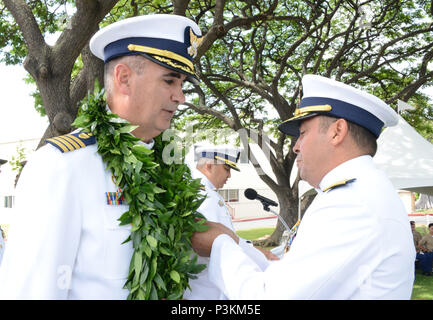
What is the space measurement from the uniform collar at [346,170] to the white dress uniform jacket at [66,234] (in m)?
1.03

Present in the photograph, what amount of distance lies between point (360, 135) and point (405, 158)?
728 centimetres

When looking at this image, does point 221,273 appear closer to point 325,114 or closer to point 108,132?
point 108,132

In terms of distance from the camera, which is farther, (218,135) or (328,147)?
(218,135)

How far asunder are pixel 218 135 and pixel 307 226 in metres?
13.1

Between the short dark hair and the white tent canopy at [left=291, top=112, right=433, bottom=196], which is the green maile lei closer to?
the short dark hair

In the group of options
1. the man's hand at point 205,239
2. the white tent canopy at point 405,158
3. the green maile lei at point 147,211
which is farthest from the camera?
the white tent canopy at point 405,158

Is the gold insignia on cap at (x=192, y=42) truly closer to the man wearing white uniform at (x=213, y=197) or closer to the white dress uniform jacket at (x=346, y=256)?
the man wearing white uniform at (x=213, y=197)

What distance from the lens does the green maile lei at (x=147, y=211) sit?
171 cm

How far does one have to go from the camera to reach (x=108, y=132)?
1.85 meters
